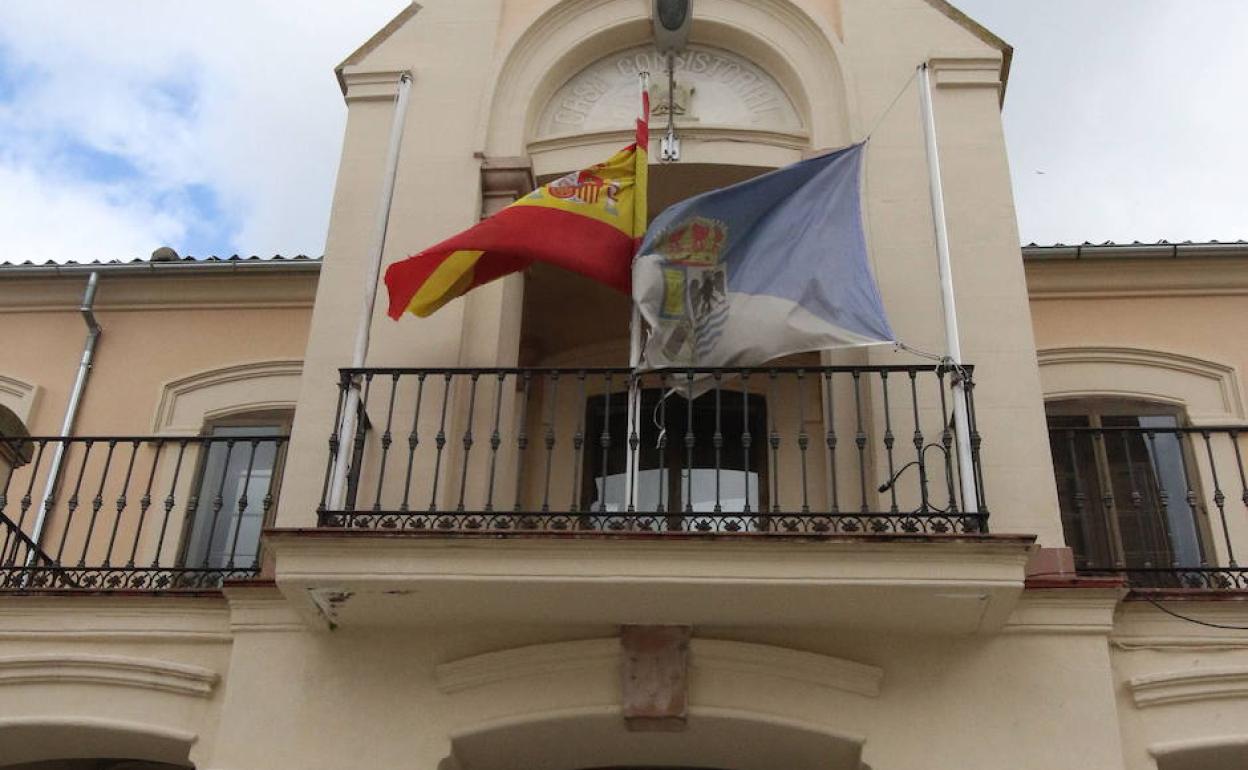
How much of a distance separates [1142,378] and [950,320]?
3.75 metres

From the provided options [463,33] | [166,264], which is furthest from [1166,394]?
[166,264]

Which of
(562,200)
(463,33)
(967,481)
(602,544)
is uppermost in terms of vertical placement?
(463,33)

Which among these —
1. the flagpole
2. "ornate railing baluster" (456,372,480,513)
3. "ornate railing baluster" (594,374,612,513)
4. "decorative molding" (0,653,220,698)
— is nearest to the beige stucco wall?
"ornate railing baluster" (456,372,480,513)

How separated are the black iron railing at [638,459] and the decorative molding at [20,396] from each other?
14.7 feet

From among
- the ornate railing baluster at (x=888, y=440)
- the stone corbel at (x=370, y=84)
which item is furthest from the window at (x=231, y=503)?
the ornate railing baluster at (x=888, y=440)

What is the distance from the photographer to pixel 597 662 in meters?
6.78

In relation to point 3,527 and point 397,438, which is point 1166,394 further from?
point 3,527

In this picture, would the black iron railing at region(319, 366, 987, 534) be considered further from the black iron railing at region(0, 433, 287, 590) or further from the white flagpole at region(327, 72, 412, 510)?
the black iron railing at region(0, 433, 287, 590)

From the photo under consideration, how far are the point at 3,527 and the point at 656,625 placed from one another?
209 inches

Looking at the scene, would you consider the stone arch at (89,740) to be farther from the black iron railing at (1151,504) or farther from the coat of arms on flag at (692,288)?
the black iron railing at (1151,504)

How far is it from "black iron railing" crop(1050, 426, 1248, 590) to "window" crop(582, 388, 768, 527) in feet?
7.15

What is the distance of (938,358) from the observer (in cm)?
709

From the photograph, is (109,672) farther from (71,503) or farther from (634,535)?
(634,535)

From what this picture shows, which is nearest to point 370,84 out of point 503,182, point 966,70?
point 503,182
